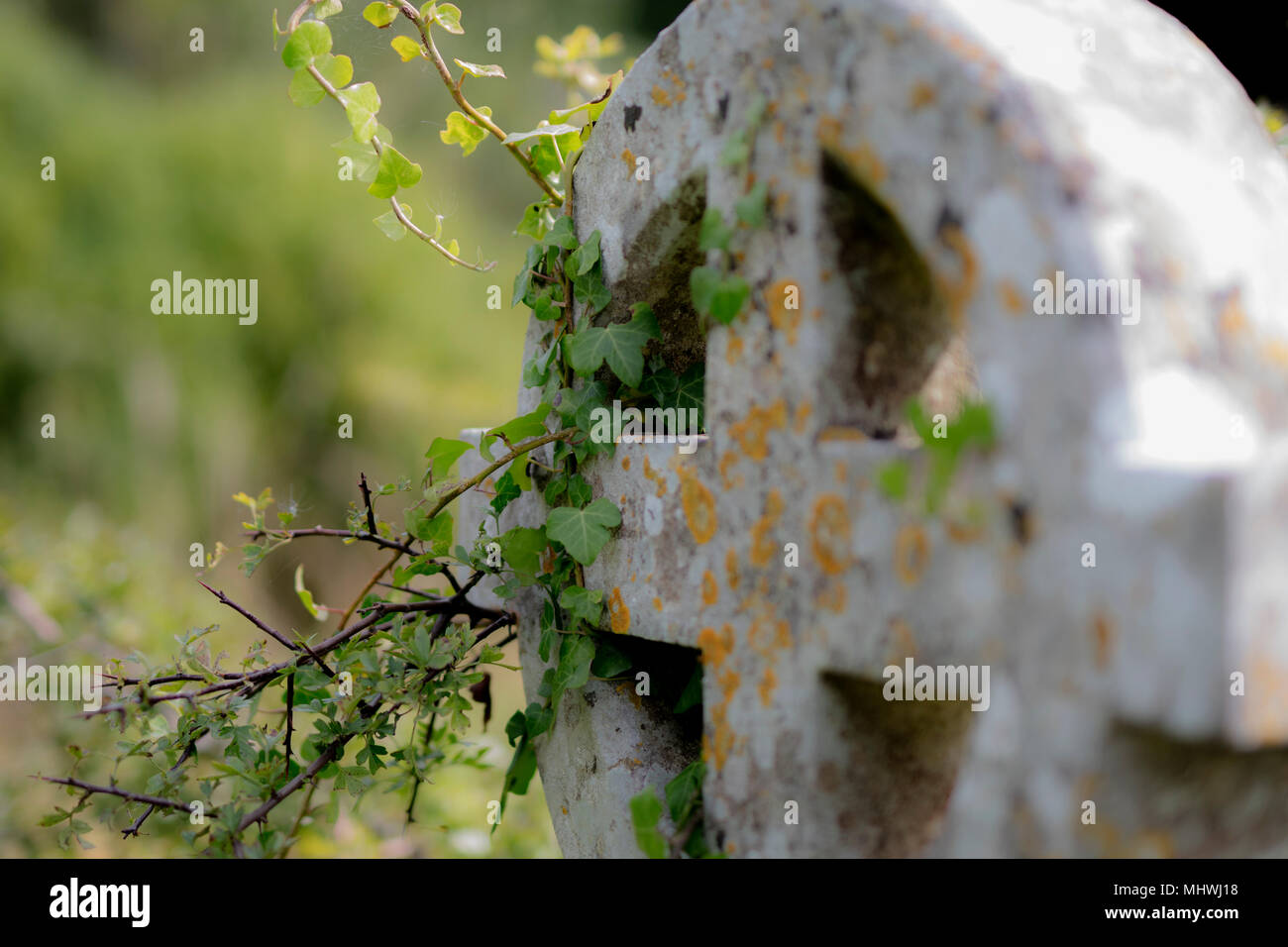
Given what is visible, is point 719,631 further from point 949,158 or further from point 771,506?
point 949,158

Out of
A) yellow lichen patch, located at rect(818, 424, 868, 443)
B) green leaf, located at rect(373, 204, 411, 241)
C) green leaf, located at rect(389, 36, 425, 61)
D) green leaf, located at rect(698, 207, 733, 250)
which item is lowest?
yellow lichen patch, located at rect(818, 424, 868, 443)

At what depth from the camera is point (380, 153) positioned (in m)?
1.52

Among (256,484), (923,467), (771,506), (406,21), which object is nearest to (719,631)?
(771,506)

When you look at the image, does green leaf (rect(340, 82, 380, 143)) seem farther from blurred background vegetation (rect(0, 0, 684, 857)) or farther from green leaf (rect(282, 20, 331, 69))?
blurred background vegetation (rect(0, 0, 684, 857))

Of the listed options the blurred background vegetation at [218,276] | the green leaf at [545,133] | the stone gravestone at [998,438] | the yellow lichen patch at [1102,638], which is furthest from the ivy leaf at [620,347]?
the blurred background vegetation at [218,276]

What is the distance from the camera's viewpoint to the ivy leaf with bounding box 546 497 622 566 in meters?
1.33

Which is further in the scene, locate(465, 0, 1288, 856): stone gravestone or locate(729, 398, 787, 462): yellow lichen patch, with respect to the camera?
locate(729, 398, 787, 462): yellow lichen patch

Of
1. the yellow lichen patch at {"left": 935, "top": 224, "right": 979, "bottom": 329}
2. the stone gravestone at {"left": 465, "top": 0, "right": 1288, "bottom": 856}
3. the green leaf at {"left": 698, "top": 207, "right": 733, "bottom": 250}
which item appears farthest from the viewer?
the green leaf at {"left": 698, "top": 207, "right": 733, "bottom": 250}

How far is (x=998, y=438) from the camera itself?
2.85 feet

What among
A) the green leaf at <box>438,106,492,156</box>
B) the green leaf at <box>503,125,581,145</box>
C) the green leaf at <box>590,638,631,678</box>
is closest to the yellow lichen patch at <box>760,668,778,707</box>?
the green leaf at <box>590,638,631,678</box>

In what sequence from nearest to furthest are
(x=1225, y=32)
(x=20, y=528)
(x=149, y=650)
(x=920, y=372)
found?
(x=920, y=372)
(x=1225, y=32)
(x=149, y=650)
(x=20, y=528)

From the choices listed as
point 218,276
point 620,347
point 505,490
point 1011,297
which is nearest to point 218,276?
point 218,276

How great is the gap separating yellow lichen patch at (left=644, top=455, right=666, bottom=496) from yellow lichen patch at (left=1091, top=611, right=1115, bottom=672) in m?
0.58
